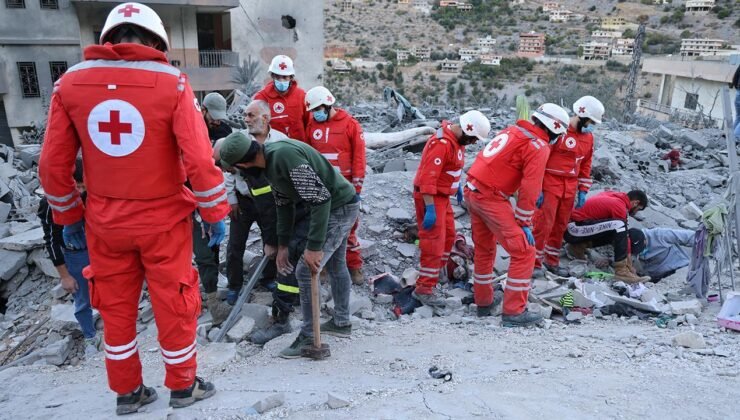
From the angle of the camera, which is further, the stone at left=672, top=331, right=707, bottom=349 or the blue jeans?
the blue jeans

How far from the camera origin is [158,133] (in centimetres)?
255

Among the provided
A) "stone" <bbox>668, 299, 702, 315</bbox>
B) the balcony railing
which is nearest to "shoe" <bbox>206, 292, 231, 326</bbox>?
"stone" <bbox>668, 299, 702, 315</bbox>

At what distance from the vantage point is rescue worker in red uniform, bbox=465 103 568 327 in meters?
4.42

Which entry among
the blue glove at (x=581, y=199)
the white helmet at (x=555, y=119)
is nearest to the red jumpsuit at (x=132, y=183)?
the white helmet at (x=555, y=119)

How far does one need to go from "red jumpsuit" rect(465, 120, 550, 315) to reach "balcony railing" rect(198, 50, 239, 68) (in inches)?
670

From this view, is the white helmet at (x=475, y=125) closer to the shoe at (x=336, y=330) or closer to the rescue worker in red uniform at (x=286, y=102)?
the rescue worker in red uniform at (x=286, y=102)

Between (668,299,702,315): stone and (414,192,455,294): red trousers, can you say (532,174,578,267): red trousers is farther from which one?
(668,299,702,315): stone

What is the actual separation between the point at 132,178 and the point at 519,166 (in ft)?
10.3

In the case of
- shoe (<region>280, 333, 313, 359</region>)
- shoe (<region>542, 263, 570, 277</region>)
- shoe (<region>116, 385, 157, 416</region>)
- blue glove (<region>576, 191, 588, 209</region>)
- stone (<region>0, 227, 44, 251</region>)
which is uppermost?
blue glove (<region>576, 191, 588, 209</region>)

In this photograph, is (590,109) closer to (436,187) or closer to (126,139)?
(436,187)

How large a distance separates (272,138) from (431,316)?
221 centimetres

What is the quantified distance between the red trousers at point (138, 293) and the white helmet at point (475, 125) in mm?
2815

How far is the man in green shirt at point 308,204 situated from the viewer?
10.3ft

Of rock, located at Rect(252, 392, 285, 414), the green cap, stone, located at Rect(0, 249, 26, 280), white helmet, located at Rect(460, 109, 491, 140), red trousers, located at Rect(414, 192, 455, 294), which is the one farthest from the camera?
stone, located at Rect(0, 249, 26, 280)
